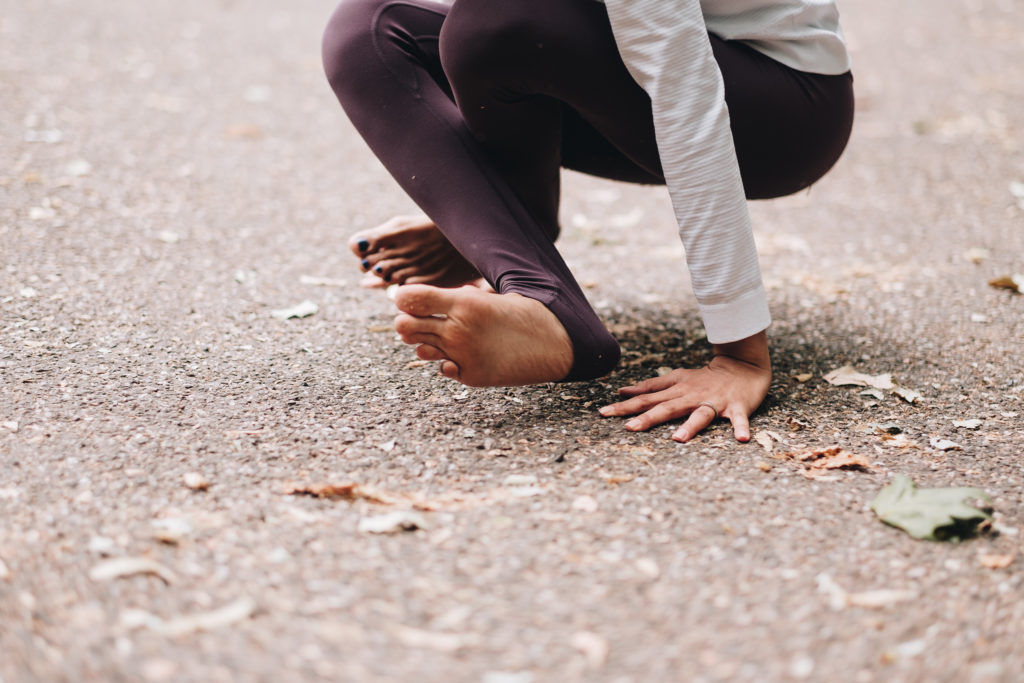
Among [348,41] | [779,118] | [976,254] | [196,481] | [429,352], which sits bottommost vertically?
[976,254]

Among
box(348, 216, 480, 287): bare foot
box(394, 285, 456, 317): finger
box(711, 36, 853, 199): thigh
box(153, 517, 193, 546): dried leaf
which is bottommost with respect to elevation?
box(153, 517, 193, 546): dried leaf

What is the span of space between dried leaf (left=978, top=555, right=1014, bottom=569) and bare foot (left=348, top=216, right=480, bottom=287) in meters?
1.05

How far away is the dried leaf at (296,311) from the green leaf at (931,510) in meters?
1.16

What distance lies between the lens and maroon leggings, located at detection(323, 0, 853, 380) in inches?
53.4

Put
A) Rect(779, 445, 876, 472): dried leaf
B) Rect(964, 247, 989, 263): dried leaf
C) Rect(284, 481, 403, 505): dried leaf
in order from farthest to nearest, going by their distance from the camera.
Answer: Rect(964, 247, 989, 263): dried leaf < Rect(779, 445, 876, 472): dried leaf < Rect(284, 481, 403, 505): dried leaf

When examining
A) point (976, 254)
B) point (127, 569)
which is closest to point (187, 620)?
point (127, 569)

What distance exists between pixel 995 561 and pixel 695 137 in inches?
26.3

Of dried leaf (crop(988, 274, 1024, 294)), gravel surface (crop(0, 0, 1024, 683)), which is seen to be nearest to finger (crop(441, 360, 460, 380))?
gravel surface (crop(0, 0, 1024, 683))

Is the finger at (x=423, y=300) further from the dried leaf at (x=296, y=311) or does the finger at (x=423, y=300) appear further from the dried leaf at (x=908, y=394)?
the dried leaf at (x=908, y=394)

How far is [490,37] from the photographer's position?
135 centimetres

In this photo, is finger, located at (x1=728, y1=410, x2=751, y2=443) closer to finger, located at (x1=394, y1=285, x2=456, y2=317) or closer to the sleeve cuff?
the sleeve cuff

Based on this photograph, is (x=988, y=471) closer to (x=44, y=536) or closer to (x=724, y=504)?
(x=724, y=504)

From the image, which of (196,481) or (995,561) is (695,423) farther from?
(196,481)

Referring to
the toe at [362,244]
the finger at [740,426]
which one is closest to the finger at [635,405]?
the finger at [740,426]
